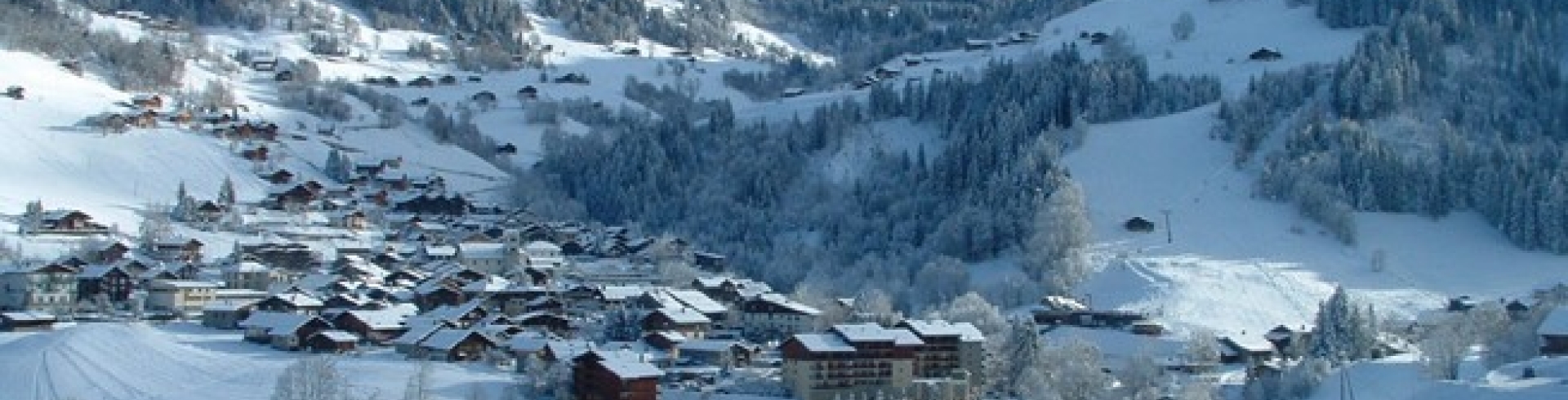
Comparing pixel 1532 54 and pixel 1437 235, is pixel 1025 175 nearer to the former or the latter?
pixel 1437 235

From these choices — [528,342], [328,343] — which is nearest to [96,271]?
[328,343]

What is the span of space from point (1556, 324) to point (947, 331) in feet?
41.3

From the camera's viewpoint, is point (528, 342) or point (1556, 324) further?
point (528, 342)

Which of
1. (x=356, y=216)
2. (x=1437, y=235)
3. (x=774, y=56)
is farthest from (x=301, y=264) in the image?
(x=774, y=56)

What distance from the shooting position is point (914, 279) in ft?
214

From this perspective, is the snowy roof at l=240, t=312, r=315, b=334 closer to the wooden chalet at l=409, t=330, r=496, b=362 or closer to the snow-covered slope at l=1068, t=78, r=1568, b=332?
the wooden chalet at l=409, t=330, r=496, b=362

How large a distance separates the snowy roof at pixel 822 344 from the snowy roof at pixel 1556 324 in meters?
14.3

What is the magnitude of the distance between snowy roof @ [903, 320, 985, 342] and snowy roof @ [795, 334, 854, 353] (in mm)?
2404

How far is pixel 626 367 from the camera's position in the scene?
43.1 metres

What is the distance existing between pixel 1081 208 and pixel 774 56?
2709 inches

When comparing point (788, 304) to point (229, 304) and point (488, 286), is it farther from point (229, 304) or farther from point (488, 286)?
point (229, 304)

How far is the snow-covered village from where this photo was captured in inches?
1865

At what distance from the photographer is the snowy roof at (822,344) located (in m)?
46.3

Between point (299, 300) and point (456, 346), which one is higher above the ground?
point (456, 346)
